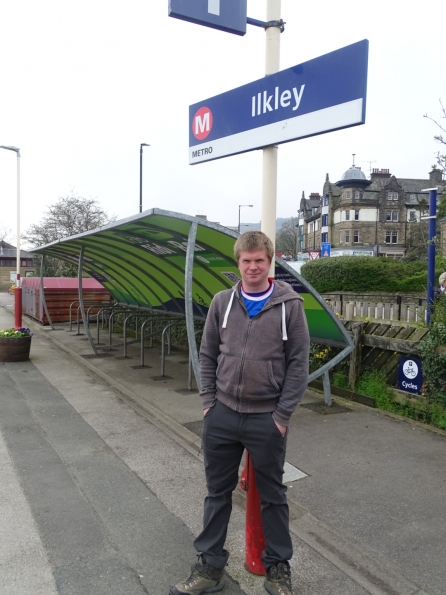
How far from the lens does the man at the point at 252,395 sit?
2.56 meters

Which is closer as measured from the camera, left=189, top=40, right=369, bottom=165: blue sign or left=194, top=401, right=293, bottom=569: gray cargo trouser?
left=194, top=401, right=293, bottom=569: gray cargo trouser

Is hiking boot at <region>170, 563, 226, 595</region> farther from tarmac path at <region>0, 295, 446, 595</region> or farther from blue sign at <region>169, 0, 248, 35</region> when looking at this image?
blue sign at <region>169, 0, 248, 35</region>

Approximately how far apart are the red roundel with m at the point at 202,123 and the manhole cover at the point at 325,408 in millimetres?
3735

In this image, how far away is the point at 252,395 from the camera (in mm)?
2551

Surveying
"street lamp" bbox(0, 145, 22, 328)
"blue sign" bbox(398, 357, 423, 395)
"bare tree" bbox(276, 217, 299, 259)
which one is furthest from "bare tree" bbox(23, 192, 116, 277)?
"bare tree" bbox(276, 217, 299, 259)

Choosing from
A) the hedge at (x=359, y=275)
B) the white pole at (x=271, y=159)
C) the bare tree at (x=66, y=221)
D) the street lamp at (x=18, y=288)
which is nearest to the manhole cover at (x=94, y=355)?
the street lamp at (x=18, y=288)

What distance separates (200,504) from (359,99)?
299 cm

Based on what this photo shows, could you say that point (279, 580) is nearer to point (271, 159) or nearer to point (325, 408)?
point (271, 159)

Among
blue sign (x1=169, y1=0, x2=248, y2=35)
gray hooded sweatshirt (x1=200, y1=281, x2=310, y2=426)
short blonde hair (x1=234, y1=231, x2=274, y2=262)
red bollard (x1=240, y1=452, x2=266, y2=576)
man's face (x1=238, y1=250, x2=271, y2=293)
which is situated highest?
blue sign (x1=169, y1=0, x2=248, y2=35)

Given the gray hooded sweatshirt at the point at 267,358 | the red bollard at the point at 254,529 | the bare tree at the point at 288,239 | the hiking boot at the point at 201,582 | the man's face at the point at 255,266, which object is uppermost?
the bare tree at the point at 288,239

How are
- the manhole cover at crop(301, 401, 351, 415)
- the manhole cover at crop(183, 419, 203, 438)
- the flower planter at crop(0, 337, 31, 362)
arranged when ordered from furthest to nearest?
the flower planter at crop(0, 337, 31, 362) → the manhole cover at crop(301, 401, 351, 415) → the manhole cover at crop(183, 419, 203, 438)

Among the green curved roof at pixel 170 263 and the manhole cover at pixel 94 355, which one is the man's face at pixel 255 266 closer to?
the green curved roof at pixel 170 263

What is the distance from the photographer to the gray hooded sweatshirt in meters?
2.55

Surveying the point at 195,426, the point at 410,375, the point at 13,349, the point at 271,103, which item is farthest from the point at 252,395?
the point at 13,349
